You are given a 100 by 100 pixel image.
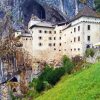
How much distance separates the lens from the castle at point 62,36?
57.2 m

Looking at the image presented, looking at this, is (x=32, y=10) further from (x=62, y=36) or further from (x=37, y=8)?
(x=62, y=36)

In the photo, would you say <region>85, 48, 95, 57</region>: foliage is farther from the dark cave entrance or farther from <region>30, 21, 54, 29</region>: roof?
the dark cave entrance

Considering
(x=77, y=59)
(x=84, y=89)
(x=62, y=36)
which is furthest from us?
(x=62, y=36)

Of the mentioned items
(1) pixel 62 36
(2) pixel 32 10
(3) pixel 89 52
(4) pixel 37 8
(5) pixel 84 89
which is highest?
(4) pixel 37 8

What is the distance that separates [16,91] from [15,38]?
10.5 meters

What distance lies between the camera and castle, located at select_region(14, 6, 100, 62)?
5725cm

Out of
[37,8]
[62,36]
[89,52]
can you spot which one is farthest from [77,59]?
[37,8]

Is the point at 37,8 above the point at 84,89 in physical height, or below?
above

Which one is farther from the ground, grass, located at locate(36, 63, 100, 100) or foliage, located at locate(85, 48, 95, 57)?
foliage, located at locate(85, 48, 95, 57)

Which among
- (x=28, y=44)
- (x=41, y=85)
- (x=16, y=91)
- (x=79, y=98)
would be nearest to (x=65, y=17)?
(x=28, y=44)

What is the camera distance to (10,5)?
222 ft

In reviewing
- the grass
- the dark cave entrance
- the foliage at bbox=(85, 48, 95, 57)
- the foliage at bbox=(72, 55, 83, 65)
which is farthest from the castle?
the grass

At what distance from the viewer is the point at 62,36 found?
62.8 metres

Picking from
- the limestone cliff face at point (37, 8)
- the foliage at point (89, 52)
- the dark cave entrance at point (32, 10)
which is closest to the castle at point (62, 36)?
the foliage at point (89, 52)
